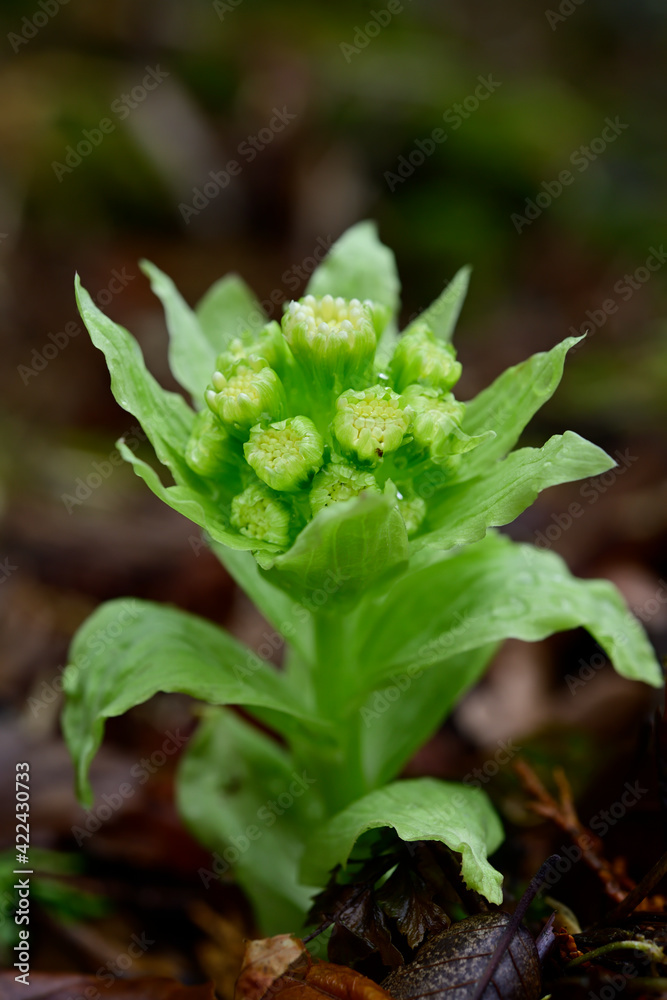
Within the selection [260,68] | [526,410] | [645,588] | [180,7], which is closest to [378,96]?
[260,68]

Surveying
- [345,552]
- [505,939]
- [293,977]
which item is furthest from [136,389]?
[505,939]

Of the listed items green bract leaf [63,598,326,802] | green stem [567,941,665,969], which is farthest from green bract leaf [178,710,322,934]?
green stem [567,941,665,969]

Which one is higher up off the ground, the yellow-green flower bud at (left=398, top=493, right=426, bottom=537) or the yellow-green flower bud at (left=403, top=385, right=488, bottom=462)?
the yellow-green flower bud at (left=403, top=385, right=488, bottom=462)

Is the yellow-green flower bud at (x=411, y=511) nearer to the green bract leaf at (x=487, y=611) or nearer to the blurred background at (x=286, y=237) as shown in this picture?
the green bract leaf at (x=487, y=611)

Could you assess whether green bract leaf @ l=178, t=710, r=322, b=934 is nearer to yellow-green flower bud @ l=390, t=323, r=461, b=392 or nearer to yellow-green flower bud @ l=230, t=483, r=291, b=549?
yellow-green flower bud @ l=230, t=483, r=291, b=549

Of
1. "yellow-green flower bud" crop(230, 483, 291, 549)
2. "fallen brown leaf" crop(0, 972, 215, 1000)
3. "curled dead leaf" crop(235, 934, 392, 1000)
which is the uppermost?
"yellow-green flower bud" crop(230, 483, 291, 549)

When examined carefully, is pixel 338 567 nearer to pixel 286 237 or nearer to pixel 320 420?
pixel 320 420
